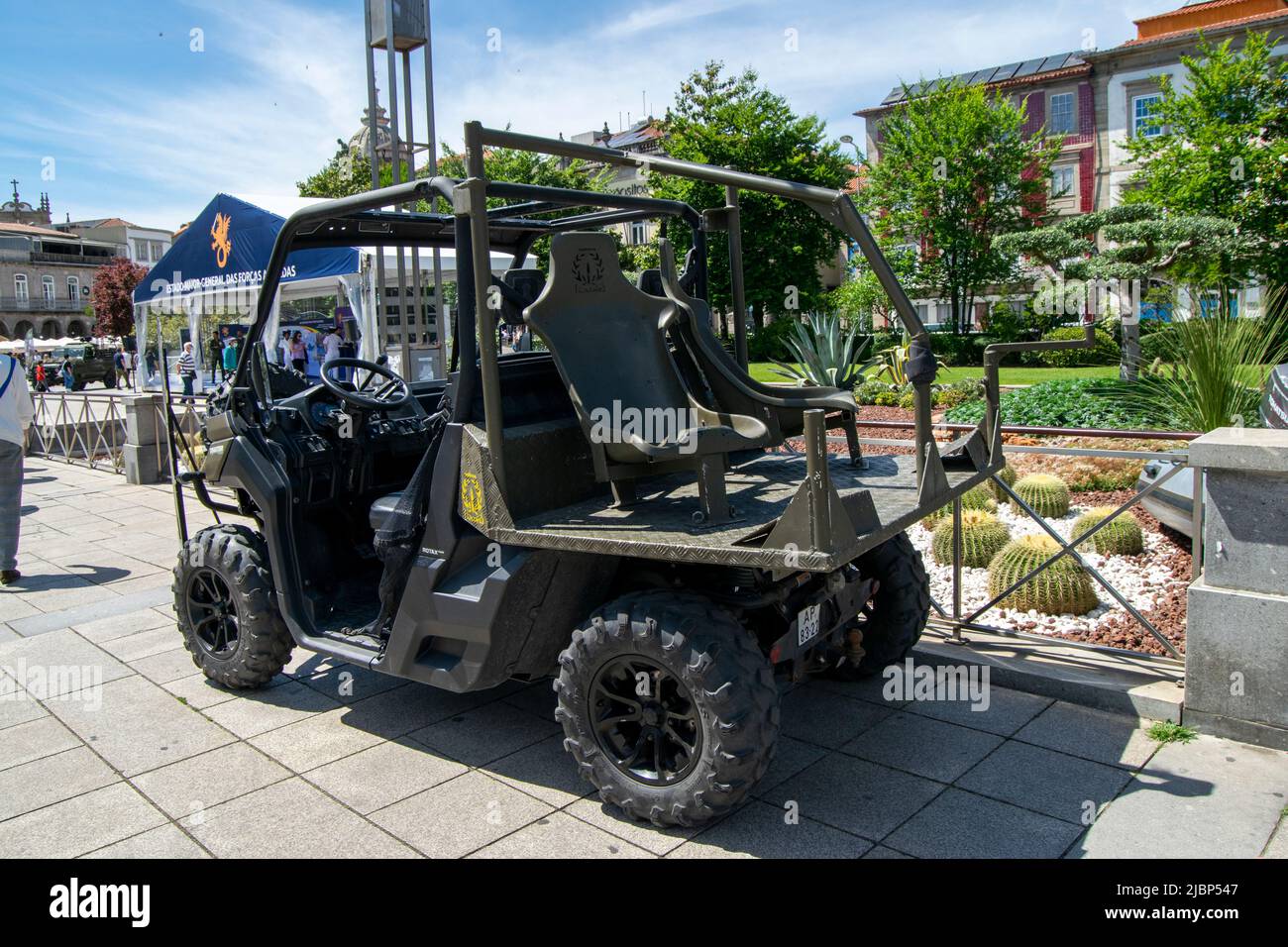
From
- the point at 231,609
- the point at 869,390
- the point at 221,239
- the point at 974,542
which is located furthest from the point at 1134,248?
the point at 231,609

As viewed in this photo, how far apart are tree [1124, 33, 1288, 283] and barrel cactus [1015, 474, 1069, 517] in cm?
1774

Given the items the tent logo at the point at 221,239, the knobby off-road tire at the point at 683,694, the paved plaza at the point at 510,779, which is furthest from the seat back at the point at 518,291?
the tent logo at the point at 221,239

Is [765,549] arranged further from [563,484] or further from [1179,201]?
[1179,201]

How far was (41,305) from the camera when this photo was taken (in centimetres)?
7944

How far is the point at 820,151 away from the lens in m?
34.6

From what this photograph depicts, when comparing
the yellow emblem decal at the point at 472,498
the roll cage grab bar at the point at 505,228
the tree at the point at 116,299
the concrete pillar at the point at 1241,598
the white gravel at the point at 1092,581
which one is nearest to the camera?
the roll cage grab bar at the point at 505,228

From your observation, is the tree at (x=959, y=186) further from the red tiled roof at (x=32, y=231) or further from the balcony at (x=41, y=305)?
the red tiled roof at (x=32, y=231)

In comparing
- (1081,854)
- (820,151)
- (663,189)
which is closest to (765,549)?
(1081,854)

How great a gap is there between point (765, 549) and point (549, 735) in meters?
1.90

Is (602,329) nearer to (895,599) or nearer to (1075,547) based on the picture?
(895,599)

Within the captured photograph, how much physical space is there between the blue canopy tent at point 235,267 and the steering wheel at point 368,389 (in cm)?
593

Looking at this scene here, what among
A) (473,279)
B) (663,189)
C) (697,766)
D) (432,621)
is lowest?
(697,766)

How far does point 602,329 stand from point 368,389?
2253 mm

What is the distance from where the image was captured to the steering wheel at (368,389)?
4.82 meters
